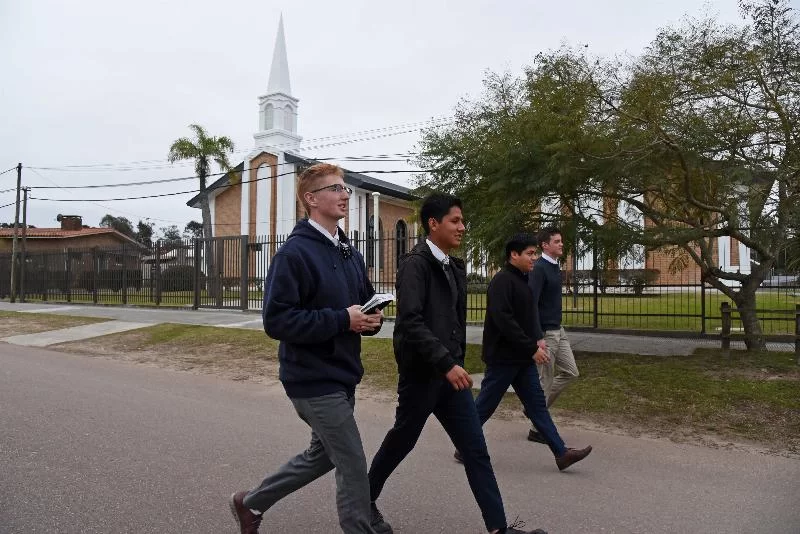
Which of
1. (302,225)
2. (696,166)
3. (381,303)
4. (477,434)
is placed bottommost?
(477,434)

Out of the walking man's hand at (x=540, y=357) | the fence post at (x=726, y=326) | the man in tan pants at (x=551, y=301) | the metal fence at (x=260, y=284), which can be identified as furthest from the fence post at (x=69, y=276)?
the walking man's hand at (x=540, y=357)

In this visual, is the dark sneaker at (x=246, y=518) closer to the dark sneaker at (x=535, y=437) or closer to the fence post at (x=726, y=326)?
the dark sneaker at (x=535, y=437)

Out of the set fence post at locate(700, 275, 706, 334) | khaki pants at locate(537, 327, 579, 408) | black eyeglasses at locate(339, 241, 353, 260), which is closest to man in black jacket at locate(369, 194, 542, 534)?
black eyeglasses at locate(339, 241, 353, 260)

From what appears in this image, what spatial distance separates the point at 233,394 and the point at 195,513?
13.4ft

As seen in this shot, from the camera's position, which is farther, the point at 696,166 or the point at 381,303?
the point at 696,166

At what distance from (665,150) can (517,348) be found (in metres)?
4.44

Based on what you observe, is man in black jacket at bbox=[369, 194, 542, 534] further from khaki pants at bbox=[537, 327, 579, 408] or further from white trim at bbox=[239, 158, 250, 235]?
white trim at bbox=[239, 158, 250, 235]

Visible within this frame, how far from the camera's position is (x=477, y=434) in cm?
339

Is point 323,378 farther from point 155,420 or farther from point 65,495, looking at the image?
point 155,420

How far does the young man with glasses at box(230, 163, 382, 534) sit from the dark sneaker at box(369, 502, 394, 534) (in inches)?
26.0

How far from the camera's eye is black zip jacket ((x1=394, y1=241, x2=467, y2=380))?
326 cm

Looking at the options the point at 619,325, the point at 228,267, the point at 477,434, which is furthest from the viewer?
the point at 228,267

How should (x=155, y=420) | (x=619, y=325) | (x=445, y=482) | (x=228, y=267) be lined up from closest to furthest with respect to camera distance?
1. (x=445, y=482)
2. (x=155, y=420)
3. (x=619, y=325)
4. (x=228, y=267)

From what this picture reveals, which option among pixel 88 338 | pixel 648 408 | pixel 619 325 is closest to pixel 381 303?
pixel 648 408
